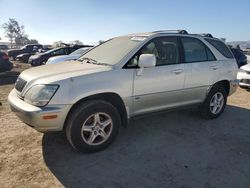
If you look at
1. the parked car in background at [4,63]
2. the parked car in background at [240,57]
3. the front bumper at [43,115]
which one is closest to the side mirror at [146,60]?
the front bumper at [43,115]

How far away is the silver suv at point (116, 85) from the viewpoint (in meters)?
3.18

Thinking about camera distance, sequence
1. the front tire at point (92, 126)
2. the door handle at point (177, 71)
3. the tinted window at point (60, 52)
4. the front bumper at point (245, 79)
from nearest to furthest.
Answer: the front tire at point (92, 126) → the door handle at point (177, 71) → the front bumper at point (245, 79) → the tinted window at point (60, 52)

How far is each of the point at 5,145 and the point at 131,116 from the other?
82.3 inches

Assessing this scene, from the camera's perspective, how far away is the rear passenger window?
4488mm

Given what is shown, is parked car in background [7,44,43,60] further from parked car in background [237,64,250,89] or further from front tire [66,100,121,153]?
front tire [66,100,121,153]

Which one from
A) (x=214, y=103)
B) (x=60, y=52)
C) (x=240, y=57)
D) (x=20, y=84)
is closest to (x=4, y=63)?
(x=60, y=52)

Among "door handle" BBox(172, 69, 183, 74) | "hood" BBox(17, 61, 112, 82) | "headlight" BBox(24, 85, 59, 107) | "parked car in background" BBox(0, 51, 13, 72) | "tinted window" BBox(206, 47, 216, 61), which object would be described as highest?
"tinted window" BBox(206, 47, 216, 61)

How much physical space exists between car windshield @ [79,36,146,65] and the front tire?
2.57ft

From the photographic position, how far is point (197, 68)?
4.56 m

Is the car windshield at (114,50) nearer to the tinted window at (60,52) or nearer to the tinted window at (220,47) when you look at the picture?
the tinted window at (220,47)

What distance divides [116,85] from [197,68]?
74.1 inches

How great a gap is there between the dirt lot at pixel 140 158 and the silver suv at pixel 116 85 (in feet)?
1.27

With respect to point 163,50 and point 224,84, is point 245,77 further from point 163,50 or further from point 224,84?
point 163,50

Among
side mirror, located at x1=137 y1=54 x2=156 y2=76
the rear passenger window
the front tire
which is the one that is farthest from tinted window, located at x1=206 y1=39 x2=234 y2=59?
the front tire
